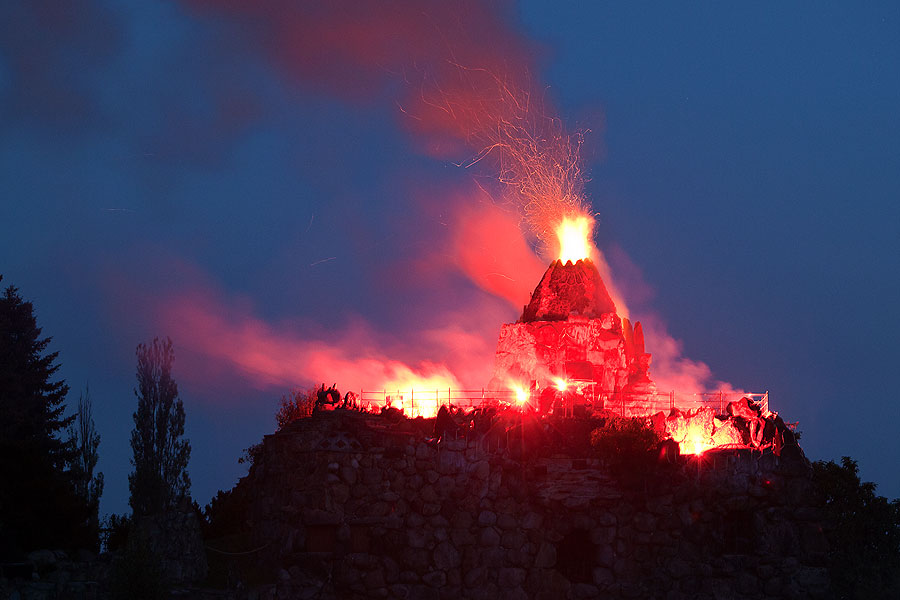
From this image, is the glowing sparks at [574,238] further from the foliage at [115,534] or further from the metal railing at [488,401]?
the foliage at [115,534]

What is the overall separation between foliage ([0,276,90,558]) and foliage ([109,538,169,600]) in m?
8.10

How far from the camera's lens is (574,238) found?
5259 cm

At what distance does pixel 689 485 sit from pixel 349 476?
517 inches

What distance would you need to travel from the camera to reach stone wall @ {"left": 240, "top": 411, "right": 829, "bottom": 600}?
36531mm

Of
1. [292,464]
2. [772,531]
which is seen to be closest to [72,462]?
[292,464]

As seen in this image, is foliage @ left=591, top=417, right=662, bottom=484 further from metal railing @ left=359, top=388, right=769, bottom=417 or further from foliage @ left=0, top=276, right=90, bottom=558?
foliage @ left=0, top=276, right=90, bottom=558

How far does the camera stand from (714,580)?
120ft

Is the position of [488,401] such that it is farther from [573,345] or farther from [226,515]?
[226,515]

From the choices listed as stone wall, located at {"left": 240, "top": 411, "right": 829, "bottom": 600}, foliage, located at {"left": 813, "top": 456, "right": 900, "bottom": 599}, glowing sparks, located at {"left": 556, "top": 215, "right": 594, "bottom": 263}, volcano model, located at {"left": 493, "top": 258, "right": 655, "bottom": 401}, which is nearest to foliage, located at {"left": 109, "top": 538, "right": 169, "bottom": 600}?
stone wall, located at {"left": 240, "top": 411, "right": 829, "bottom": 600}

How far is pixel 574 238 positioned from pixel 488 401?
14625 millimetres

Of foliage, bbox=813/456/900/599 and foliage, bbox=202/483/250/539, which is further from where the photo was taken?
foliage, bbox=202/483/250/539

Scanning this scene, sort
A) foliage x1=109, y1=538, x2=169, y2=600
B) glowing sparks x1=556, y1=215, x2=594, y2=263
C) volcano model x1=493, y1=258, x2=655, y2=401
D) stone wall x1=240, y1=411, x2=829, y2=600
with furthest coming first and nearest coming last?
1. glowing sparks x1=556, y1=215, x2=594, y2=263
2. volcano model x1=493, y1=258, x2=655, y2=401
3. stone wall x1=240, y1=411, x2=829, y2=600
4. foliage x1=109, y1=538, x2=169, y2=600

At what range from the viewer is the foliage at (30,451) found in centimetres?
3934

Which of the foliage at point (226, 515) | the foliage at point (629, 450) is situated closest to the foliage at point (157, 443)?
the foliage at point (226, 515)
